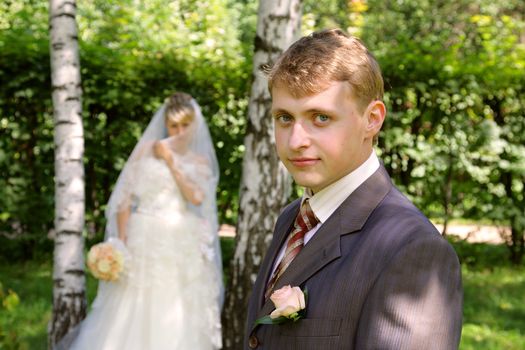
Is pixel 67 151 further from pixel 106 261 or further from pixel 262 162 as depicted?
pixel 262 162

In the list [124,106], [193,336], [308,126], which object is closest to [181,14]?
[124,106]

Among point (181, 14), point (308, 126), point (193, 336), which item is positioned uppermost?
point (181, 14)

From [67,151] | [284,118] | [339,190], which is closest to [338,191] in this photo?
[339,190]

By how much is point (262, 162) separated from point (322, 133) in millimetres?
3503

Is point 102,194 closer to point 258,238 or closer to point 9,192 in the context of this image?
point 9,192

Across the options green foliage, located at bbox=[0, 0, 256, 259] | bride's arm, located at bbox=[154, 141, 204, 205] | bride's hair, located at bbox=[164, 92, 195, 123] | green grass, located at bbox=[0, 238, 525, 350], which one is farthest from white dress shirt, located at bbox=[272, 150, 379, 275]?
green foliage, located at bbox=[0, 0, 256, 259]

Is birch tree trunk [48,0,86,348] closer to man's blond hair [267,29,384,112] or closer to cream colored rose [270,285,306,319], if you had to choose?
man's blond hair [267,29,384,112]

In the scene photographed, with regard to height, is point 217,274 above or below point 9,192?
below

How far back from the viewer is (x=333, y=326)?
4.84 feet

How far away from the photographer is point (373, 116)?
162 cm

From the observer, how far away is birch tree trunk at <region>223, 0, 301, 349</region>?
500 centimetres

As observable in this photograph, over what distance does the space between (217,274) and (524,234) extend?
16.7 ft

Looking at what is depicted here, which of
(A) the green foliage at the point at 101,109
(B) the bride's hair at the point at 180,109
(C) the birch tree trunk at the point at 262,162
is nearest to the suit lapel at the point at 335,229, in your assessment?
(C) the birch tree trunk at the point at 262,162

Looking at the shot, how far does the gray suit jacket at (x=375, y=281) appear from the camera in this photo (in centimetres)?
139
